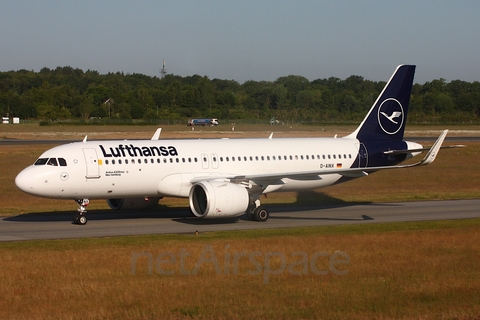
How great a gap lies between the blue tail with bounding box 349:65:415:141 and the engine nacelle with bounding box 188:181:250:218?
29.4ft

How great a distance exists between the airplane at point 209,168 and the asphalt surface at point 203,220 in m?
0.75

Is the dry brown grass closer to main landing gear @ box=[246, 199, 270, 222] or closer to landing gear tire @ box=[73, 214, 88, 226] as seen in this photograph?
landing gear tire @ box=[73, 214, 88, 226]

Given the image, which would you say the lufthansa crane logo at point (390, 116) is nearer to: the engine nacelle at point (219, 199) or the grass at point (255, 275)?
the grass at point (255, 275)

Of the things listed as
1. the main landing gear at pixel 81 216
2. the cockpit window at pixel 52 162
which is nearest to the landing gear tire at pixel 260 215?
the main landing gear at pixel 81 216

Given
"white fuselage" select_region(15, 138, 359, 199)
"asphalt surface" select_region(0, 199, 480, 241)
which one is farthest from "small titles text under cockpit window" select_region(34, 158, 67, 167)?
"asphalt surface" select_region(0, 199, 480, 241)

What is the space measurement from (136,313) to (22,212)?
19.8 metres

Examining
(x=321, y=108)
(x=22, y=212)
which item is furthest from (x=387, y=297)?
(x=321, y=108)

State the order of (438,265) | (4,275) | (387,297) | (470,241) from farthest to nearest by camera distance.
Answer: (470,241), (438,265), (4,275), (387,297)

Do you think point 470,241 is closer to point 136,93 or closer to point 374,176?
point 374,176

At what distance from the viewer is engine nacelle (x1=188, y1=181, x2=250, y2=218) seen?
27312mm

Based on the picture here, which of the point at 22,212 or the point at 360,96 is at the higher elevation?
the point at 360,96

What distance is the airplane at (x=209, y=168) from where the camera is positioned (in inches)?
1083

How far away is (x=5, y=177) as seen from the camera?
146 ft

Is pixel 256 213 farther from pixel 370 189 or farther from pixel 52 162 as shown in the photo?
pixel 370 189
